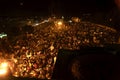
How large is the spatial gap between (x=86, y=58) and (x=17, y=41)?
234 inches

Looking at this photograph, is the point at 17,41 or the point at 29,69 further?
the point at 17,41

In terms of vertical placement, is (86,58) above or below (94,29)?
below

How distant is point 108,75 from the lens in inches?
317

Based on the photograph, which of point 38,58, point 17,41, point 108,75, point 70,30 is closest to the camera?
point 108,75

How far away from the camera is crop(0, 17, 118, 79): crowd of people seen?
10836mm

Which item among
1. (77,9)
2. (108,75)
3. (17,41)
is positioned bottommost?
(108,75)

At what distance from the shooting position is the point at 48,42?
13148 millimetres

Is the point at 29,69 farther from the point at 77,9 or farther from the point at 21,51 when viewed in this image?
the point at 77,9

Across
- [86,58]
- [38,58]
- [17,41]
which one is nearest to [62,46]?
[38,58]

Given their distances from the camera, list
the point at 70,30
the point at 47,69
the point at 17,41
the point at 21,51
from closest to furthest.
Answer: the point at 47,69
the point at 21,51
the point at 17,41
the point at 70,30

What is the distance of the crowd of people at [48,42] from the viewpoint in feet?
35.6

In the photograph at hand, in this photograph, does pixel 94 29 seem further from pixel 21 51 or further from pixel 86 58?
pixel 86 58

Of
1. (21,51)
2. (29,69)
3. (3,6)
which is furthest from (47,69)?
(3,6)

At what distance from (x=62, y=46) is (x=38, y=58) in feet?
5.58
